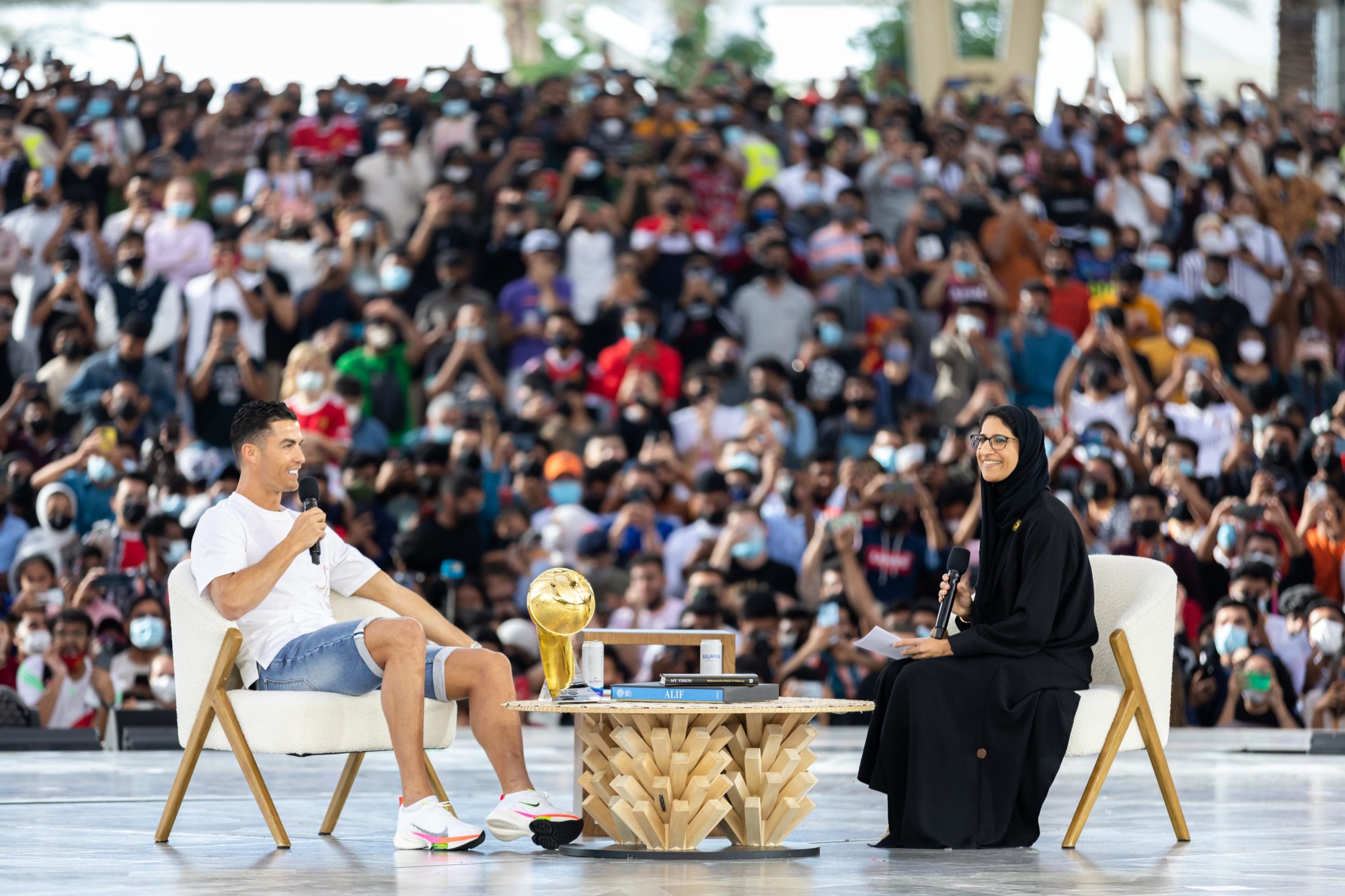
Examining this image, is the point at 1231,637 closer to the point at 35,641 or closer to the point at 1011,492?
the point at 1011,492

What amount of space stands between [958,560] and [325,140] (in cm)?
1060

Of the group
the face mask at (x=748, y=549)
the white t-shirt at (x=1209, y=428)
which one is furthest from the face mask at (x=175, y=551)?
the white t-shirt at (x=1209, y=428)

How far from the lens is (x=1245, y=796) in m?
7.19

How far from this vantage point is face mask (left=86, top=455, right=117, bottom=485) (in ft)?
37.6

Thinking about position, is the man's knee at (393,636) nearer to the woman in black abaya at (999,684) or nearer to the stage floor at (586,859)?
the stage floor at (586,859)

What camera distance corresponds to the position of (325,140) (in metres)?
15.3

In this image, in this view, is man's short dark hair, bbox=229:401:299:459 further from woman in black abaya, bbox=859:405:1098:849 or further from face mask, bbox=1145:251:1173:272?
face mask, bbox=1145:251:1173:272

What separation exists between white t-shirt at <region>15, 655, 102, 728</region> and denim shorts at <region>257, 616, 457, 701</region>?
455cm

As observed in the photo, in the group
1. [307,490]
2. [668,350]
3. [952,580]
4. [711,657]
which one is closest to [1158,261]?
[668,350]

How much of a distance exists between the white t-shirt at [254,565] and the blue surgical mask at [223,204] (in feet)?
28.6

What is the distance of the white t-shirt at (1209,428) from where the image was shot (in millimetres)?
12242

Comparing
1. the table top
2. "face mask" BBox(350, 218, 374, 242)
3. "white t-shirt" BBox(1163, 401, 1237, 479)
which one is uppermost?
"face mask" BBox(350, 218, 374, 242)

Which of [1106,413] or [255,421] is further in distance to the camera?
[1106,413]

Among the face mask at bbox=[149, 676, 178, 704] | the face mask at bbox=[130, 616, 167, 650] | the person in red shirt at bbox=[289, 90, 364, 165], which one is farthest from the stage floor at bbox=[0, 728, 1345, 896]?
the person in red shirt at bbox=[289, 90, 364, 165]
